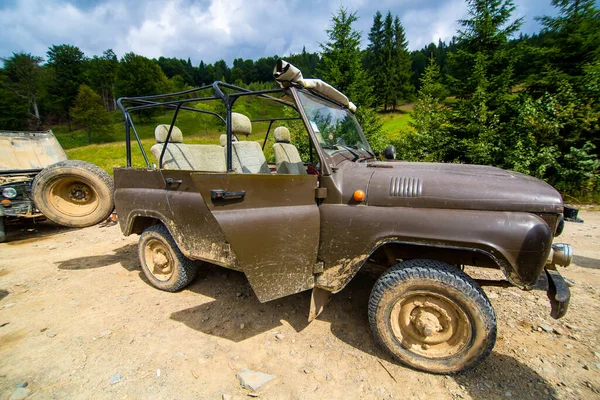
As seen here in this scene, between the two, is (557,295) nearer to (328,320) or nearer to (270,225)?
(328,320)

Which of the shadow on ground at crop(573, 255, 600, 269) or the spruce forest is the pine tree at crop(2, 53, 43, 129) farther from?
the shadow on ground at crop(573, 255, 600, 269)

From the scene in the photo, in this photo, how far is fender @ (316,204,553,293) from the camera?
1929 mm

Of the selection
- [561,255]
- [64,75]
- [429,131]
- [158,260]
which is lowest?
[158,260]

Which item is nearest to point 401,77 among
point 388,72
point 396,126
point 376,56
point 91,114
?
point 388,72

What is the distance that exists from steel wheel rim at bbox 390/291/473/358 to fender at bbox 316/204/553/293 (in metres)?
0.44

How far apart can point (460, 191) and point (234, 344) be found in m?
2.35

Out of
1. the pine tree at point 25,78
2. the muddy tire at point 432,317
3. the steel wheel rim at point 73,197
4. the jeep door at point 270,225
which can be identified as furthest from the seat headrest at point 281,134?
the pine tree at point 25,78

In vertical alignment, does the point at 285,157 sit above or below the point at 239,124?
below

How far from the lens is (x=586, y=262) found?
4.04 meters

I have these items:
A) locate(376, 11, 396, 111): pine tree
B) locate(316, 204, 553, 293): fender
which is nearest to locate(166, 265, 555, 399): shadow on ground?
locate(316, 204, 553, 293): fender

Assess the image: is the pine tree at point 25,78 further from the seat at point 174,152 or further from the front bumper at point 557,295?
the front bumper at point 557,295

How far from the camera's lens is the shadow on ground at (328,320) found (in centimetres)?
210

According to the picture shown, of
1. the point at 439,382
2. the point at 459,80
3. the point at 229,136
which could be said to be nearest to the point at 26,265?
the point at 229,136

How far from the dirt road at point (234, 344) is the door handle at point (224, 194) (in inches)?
55.8
